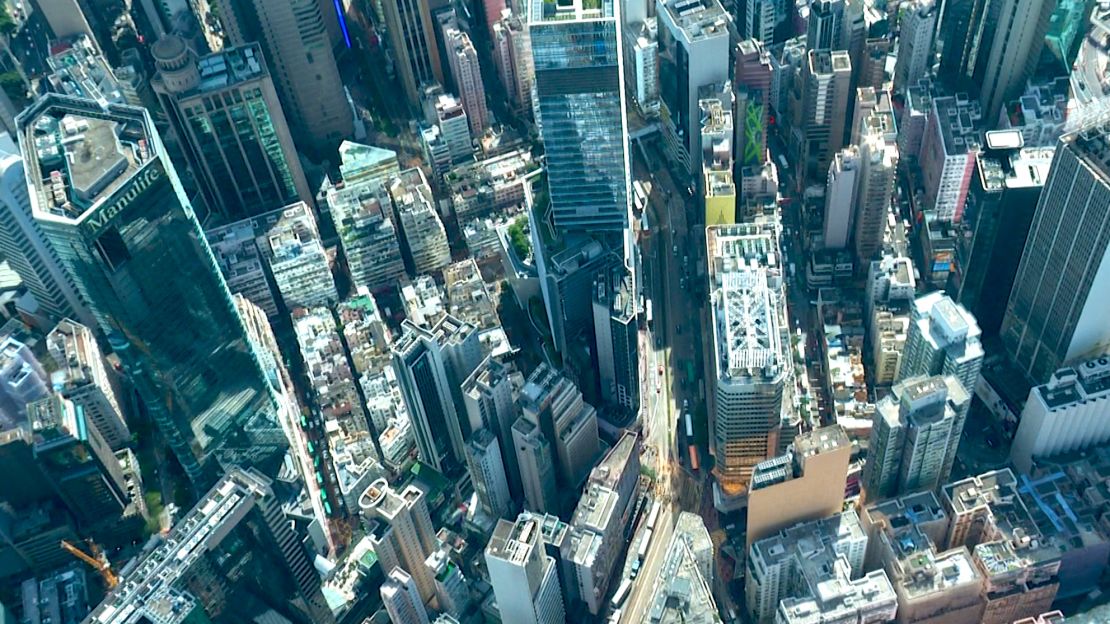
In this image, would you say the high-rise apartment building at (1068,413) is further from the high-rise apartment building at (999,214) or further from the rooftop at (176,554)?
the rooftop at (176,554)

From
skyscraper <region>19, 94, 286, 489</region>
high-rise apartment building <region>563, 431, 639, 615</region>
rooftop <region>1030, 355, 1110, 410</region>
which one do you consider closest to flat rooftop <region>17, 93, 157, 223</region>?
skyscraper <region>19, 94, 286, 489</region>

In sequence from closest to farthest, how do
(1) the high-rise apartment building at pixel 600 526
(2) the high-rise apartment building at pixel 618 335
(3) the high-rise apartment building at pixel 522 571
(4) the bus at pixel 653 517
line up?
(3) the high-rise apartment building at pixel 522 571
(1) the high-rise apartment building at pixel 600 526
(2) the high-rise apartment building at pixel 618 335
(4) the bus at pixel 653 517

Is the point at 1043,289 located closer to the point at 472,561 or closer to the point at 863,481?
the point at 863,481

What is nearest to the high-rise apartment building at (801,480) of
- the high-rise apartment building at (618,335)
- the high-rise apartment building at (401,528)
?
the high-rise apartment building at (618,335)

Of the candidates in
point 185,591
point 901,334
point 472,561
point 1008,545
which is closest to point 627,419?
point 472,561

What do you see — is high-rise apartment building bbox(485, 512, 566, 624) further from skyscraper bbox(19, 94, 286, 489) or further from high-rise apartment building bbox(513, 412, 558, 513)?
skyscraper bbox(19, 94, 286, 489)

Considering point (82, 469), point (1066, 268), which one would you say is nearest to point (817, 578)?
point (1066, 268)
